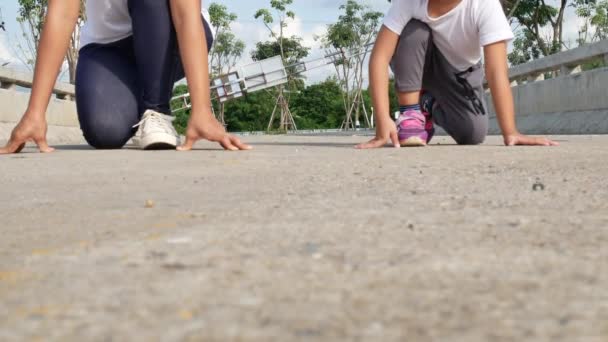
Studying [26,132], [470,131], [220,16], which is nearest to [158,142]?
[26,132]

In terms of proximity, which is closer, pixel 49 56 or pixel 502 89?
pixel 49 56

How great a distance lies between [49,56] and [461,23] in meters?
2.03

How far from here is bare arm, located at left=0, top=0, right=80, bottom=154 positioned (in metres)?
4.18

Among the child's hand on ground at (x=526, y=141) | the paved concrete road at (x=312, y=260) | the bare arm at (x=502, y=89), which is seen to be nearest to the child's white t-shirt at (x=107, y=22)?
the bare arm at (x=502, y=89)

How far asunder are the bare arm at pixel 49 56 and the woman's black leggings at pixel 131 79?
32 centimetres

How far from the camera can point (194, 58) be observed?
433cm

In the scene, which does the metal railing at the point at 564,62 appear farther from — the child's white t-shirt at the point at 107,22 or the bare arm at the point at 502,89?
the child's white t-shirt at the point at 107,22

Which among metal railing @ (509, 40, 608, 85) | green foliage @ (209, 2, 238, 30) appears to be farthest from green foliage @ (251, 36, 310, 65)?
metal railing @ (509, 40, 608, 85)

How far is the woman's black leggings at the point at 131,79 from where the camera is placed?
15.0ft

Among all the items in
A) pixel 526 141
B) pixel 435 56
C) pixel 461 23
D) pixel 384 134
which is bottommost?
pixel 526 141

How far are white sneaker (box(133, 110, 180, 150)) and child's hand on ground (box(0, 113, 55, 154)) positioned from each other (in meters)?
0.48

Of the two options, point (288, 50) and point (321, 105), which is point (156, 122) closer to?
point (288, 50)

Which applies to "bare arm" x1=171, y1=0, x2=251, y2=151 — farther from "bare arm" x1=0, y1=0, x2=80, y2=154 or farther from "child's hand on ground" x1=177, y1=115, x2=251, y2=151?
"bare arm" x1=0, y1=0, x2=80, y2=154

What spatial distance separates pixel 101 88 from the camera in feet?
15.2
